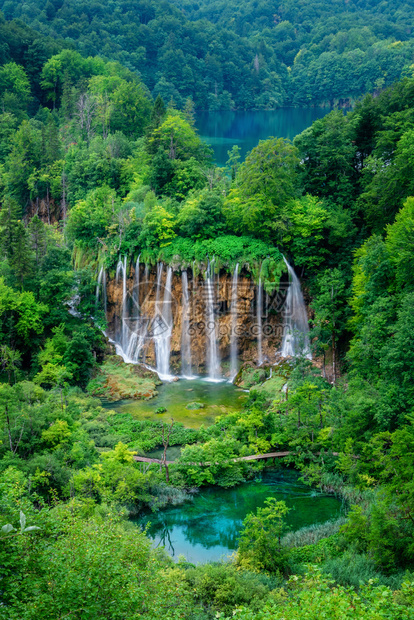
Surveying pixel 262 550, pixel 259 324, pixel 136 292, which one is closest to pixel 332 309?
pixel 259 324

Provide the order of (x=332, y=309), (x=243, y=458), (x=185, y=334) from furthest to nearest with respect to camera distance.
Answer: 1. (x=185, y=334)
2. (x=332, y=309)
3. (x=243, y=458)

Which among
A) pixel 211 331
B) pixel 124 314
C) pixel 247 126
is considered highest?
pixel 247 126

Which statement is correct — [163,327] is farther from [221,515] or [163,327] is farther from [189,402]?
[221,515]

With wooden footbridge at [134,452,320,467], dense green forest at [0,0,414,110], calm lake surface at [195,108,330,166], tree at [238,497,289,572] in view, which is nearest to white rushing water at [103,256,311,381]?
wooden footbridge at [134,452,320,467]

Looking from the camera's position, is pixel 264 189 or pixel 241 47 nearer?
pixel 264 189

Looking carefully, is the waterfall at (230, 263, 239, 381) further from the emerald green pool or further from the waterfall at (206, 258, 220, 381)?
the emerald green pool

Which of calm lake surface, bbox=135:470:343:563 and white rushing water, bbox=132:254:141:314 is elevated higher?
white rushing water, bbox=132:254:141:314

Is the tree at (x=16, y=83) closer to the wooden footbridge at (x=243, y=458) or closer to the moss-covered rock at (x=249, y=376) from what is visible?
the moss-covered rock at (x=249, y=376)
